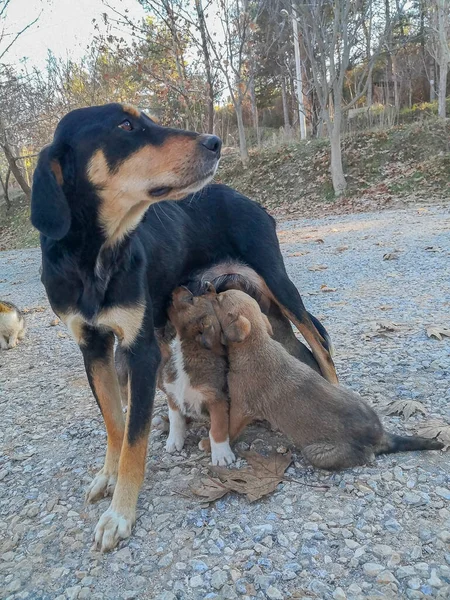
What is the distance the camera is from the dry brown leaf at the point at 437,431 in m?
3.05

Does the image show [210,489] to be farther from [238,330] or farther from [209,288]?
[209,288]

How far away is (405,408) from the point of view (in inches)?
136

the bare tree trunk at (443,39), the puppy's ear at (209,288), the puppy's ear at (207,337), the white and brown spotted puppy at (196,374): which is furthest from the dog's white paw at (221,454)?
the bare tree trunk at (443,39)

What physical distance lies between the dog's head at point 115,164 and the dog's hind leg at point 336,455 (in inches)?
64.8

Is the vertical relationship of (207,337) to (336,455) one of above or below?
above

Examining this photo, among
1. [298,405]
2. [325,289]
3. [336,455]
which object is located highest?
[298,405]

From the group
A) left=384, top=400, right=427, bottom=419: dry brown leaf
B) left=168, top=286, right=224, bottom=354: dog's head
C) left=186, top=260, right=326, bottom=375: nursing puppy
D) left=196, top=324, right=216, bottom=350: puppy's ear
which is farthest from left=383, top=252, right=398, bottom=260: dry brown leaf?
left=196, top=324, right=216, bottom=350: puppy's ear

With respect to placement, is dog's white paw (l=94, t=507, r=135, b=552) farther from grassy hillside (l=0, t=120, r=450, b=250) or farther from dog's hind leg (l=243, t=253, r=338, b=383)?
grassy hillside (l=0, t=120, r=450, b=250)

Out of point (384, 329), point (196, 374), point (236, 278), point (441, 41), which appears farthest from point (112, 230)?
point (441, 41)

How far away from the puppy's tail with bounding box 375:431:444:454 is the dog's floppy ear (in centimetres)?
216

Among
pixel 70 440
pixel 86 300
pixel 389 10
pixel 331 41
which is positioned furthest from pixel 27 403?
pixel 389 10

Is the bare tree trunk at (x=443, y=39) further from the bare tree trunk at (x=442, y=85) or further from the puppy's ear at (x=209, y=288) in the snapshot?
the puppy's ear at (x=209, y=288)

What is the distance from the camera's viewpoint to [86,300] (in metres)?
2.80

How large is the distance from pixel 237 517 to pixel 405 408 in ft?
4.82
